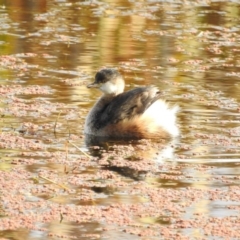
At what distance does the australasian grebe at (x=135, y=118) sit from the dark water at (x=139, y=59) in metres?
0.20

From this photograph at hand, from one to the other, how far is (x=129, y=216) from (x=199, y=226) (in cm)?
51

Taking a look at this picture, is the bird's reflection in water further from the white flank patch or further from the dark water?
the white flank patch

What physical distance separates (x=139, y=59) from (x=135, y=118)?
355 centimetres

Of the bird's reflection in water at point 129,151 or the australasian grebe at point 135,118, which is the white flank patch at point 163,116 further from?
the bird's reflection in water at point 129,151

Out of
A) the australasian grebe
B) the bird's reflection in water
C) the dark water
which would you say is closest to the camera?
the bird's reflection in water

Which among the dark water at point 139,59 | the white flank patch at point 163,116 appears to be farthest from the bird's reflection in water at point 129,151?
the white flank patch at point 163,116

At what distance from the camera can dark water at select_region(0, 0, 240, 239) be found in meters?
9.77

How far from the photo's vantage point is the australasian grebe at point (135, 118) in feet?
32.7

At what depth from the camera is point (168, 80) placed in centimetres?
1230

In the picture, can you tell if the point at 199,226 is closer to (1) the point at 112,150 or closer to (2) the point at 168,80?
(1) the point at 112,150

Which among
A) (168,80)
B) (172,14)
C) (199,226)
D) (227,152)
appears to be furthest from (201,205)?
(172,14)

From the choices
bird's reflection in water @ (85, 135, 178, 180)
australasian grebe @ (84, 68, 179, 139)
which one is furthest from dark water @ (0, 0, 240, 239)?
australasian grebe @ (84, 68, 179, 139)

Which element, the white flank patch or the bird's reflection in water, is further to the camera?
the white flank patch

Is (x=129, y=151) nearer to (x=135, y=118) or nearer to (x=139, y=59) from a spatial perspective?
(x=135, y=118)
